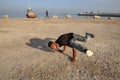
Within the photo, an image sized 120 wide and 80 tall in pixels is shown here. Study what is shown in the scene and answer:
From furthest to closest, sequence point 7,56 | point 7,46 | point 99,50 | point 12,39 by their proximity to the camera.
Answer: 1. point 12,39
2. point 7,46
3. point 99,50
4. point 7,56

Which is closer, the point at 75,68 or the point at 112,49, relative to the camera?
the point at 75,68

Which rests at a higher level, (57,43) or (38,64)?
(57,43)

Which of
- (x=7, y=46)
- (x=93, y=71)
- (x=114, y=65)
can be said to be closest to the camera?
(x=93, y=71)

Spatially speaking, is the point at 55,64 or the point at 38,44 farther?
the point at 38,44

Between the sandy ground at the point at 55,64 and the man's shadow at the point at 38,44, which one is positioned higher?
the man's shadow at the point at 38,44

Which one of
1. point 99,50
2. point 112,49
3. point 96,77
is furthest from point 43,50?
point 96,77

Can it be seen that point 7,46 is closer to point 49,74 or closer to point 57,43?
point 57,43

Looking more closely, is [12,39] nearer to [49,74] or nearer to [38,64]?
[38,64]

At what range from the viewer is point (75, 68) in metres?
8.49

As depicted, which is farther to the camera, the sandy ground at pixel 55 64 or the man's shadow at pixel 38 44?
the man's shadow at pixel 38 44

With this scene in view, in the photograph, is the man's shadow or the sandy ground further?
the man's shadow

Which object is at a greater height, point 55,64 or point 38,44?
point 38,44

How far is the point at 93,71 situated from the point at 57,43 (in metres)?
2.09

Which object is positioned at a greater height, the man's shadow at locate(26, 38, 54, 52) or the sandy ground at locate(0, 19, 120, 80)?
the man's shadow at locate(26, 38, 54, 52)
